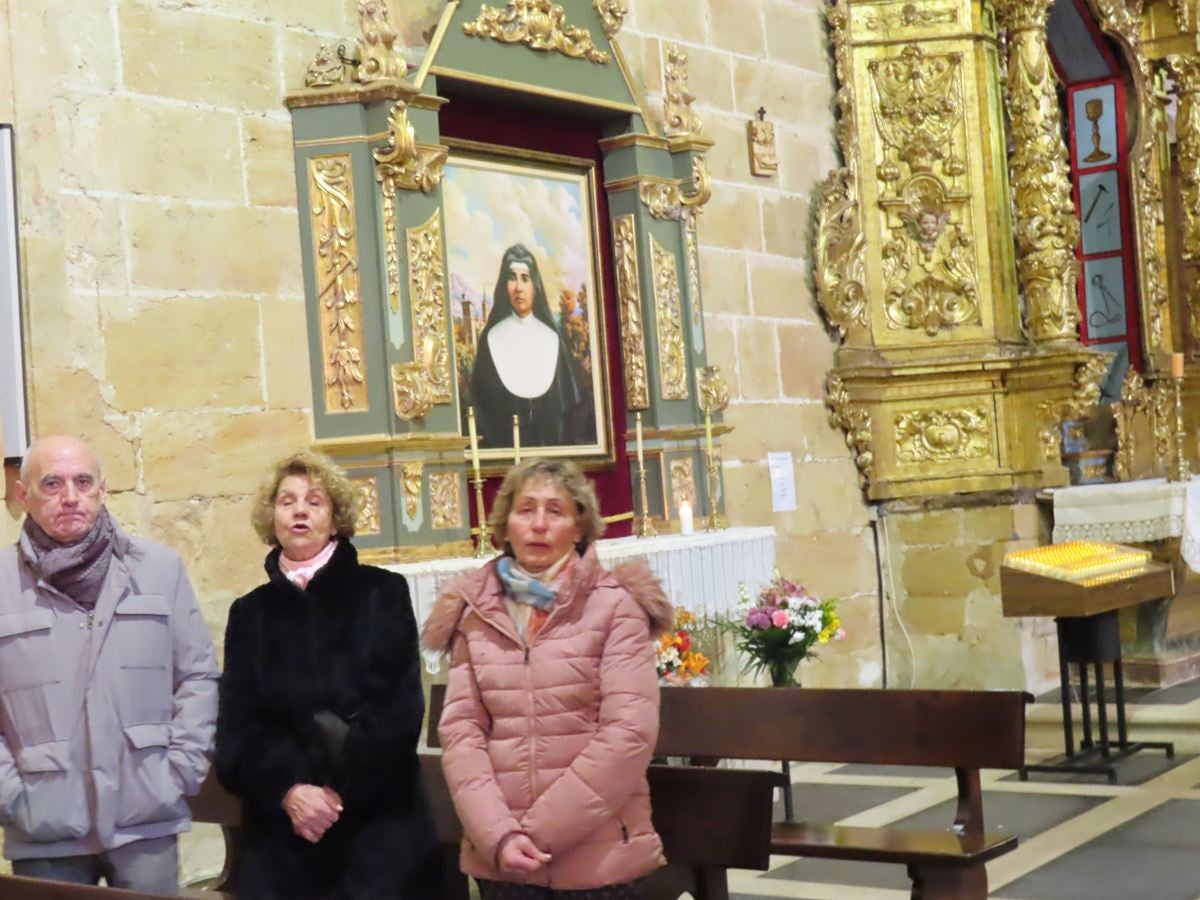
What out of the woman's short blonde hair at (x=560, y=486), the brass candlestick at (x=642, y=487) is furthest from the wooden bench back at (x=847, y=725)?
the brass candlestick at (x=642, y=487)

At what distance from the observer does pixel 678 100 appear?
28.6ft

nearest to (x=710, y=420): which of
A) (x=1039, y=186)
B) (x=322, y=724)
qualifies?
(x=1039, y=186)

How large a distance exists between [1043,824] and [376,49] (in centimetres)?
397

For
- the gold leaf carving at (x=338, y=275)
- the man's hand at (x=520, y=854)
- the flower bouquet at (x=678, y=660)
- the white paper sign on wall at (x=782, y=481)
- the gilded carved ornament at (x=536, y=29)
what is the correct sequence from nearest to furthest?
the man's hand at (x=520, y=854), the flower bouquet at (x=678, y=660), the gold leaf carving at (x=338, y=275), the gilded carved ornament at (x=536, y=29), the white paper sign on wall at (x=782, y=481)

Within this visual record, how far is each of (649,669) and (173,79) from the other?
139 inches

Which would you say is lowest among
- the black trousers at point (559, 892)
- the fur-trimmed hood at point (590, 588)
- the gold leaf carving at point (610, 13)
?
the black trousers at point (559, 892)

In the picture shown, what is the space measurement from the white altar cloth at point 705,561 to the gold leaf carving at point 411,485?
224 mm

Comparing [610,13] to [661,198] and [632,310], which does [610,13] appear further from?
[632,310]

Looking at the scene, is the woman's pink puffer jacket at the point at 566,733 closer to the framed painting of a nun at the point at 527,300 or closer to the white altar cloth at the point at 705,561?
the white altar cloth at the point at 705,561

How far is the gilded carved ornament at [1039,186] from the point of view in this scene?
10203 mm

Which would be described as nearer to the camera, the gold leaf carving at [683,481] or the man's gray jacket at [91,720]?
the man's gray jacket at [91,720]

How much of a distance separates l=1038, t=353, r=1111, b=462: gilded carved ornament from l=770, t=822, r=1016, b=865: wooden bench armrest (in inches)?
208

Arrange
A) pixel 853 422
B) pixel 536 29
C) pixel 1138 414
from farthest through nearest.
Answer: pixel 1138 414, pixel 853 422, pixel 536 29

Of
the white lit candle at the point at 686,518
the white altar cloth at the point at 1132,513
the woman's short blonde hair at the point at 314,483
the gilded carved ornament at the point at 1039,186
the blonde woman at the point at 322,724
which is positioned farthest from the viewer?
the gilded carved ornament at the point at 1039,186
